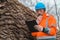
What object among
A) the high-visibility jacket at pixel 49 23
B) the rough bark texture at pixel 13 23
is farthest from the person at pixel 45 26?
the rough bark texture at pixel 13 23

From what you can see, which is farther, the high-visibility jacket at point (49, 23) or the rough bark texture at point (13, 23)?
the rough bark texture at point (13, 23)

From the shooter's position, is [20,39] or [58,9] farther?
[58,9]

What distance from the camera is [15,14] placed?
4.84 metres

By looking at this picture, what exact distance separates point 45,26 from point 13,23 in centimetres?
65

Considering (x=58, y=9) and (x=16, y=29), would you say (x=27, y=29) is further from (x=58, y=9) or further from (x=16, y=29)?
(x=58, y=9)

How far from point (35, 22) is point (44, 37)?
1.00 feet

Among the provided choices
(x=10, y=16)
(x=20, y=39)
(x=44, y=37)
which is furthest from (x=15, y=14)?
(x=44, y=37)

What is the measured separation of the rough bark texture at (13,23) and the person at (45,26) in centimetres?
43

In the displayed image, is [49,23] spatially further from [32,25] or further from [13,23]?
[13,23]

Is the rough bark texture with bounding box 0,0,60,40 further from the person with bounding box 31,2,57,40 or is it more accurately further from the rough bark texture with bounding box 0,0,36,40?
the person with bounding box 31,2,57,40

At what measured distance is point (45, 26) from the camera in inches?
168

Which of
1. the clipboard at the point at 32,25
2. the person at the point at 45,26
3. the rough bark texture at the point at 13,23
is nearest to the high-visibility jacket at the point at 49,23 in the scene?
the person at the point at 45,26

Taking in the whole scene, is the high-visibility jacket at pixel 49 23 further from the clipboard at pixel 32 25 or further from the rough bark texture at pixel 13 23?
the rough bark texture at pixel 13 23

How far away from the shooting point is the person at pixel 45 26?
13.9 feet
